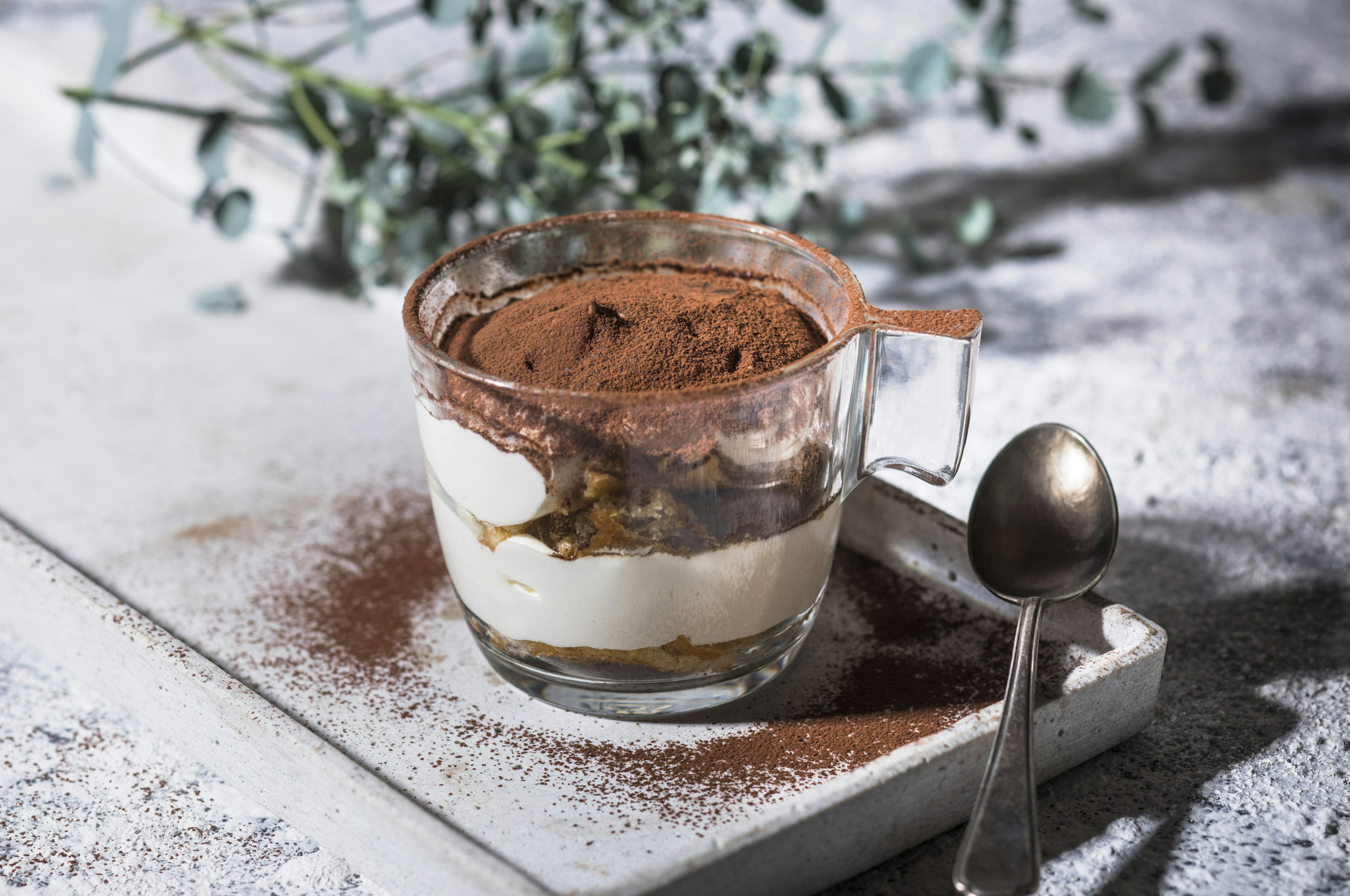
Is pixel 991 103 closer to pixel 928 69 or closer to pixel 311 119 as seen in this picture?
pixel 928 69

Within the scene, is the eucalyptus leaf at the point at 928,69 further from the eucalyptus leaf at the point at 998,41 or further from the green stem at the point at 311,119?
the green stem at the point at 311,119

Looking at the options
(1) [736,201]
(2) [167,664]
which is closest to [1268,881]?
(2) [167,664]

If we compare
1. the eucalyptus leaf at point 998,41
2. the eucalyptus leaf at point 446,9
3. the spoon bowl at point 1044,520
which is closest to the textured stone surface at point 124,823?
the spoon bowl at point 1044,520

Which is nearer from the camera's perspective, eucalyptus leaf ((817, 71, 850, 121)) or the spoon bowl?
the spoon bowl

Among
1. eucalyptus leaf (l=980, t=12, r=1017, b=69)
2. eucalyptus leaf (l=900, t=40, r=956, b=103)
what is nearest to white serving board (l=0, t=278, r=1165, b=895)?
eucalyptus leaf (l=900, t=40, r=956, b=103)

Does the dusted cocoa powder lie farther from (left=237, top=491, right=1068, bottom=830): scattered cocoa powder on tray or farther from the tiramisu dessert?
(left=237, top=491, right=1068, bottom=830): scattered cocoa powder on tray

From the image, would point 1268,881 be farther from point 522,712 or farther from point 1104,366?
point 1104,366

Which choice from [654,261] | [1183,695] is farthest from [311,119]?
[1183,695]
